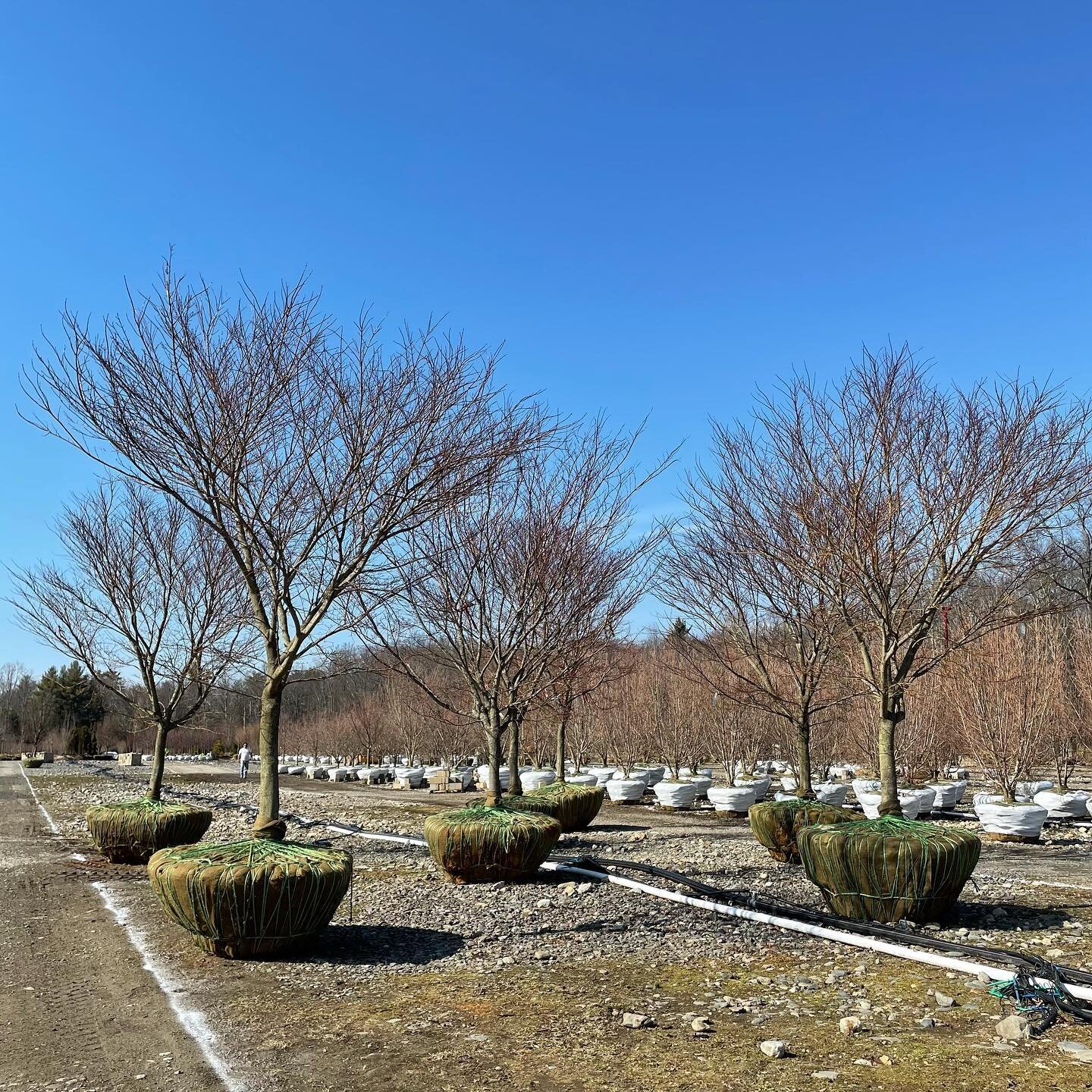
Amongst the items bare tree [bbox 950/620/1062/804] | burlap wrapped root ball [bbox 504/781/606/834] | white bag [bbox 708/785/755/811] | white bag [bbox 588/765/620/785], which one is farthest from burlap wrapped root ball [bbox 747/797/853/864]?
white bag [bbox 588/765/620/785]

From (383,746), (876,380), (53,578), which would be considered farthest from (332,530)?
(383,746)

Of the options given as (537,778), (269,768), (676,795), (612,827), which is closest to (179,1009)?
(269,768)

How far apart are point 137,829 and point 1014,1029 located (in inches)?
407

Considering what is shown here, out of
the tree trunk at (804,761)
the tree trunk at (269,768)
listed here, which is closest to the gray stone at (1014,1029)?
the tree trunk at (269,768)

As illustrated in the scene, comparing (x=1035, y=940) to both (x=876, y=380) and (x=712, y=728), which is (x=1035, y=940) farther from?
(x=712, y=728)

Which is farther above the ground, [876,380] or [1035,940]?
[876,380]

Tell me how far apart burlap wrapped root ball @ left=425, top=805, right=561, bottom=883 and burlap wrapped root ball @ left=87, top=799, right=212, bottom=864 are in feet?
14.0

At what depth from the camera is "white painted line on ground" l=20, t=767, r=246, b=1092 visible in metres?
4.48

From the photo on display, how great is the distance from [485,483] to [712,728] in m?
18.8

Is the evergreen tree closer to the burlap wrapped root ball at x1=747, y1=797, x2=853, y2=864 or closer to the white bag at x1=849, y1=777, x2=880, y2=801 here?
the white bag at x1=849, y1=777, x2=880, y2=801

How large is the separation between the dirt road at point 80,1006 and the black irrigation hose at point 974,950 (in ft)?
14.5

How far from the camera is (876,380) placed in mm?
10336

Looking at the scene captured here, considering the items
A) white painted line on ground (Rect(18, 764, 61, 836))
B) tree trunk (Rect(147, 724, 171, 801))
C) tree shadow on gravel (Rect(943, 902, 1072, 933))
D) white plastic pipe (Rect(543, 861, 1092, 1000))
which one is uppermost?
tree trunk (Rect(147, 724, 171, 801))

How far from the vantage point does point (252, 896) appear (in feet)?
21.0
